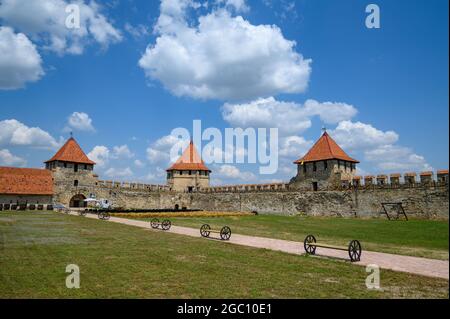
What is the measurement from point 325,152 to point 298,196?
16.9 feet

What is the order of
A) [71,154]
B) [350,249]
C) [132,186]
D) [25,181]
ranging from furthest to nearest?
[132,186] < [71,154] < [25,181] < [350,249]

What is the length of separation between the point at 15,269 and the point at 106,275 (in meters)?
2.08

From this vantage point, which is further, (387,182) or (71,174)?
(71,174)

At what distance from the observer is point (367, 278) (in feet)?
22.9

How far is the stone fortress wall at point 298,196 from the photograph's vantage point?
23219mm

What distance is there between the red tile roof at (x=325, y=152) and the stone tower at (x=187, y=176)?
57.2ft

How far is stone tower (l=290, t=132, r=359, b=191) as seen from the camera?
102ft

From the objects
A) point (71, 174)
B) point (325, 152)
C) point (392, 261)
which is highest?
point (325, 152)

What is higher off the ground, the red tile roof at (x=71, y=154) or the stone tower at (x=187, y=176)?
the red tile roof at (x=71, y=154)

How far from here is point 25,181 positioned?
3412 cm

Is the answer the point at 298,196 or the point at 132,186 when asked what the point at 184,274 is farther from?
the point at 132,186

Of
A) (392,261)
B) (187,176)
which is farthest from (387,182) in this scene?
(187,176)

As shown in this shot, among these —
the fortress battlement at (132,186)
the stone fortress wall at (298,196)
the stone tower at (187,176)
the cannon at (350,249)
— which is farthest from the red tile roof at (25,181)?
the cannon at (350,249)

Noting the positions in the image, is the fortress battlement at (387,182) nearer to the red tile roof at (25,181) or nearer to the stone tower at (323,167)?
the stone tower at (323,167)
